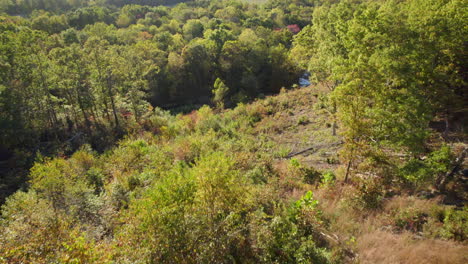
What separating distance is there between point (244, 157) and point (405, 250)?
8823mm

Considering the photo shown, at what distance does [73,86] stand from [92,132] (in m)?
4.82

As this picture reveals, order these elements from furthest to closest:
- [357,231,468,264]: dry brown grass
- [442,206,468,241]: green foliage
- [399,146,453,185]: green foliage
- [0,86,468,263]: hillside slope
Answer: [399,146,453,185]: green foliage, [442,206,468,241]: green foliage, [357,231,468,264]: dry brown grass, [0,86,468,263]: hillside slope

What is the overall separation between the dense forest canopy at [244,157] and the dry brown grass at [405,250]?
44 cm

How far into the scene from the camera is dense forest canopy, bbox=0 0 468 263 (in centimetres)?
741

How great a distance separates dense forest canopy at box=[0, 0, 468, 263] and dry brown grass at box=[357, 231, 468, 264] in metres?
0.44

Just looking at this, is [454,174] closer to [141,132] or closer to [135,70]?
[141,132]

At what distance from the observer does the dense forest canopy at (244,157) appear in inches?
292

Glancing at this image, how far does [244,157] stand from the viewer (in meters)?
15.2

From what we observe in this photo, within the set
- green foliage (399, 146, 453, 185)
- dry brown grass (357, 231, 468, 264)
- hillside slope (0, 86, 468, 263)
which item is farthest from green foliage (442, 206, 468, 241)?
green foliage (399, 146, 453, 185)

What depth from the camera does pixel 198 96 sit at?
42969 millimetres

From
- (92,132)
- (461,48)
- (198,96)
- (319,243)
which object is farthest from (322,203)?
(198,96)

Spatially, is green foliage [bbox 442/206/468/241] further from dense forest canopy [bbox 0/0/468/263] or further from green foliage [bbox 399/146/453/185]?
green foliage [bbox 399/146/453/185]

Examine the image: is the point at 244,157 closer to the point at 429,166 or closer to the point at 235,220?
the point at 235,220

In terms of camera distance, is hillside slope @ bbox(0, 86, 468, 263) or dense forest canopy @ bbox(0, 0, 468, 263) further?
Result: dense forest canopy @ bbox(0, 0, 468, 263)
